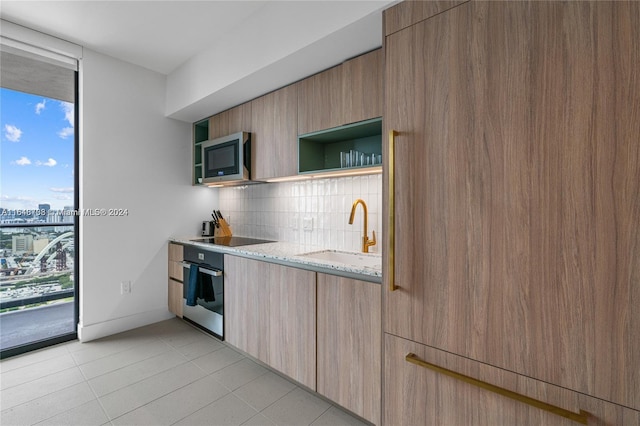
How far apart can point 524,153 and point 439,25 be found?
633mm

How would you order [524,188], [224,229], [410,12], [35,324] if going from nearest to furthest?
[524,188] < [410,12] < [35,324] < [224,229]

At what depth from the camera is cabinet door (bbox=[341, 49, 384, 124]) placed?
1728 millimetres

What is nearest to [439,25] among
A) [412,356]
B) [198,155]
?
[412,356]

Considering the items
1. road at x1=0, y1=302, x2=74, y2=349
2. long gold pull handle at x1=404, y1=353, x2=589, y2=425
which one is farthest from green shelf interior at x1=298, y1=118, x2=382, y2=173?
road at x1=0, y1=302, x2=74, y2=349

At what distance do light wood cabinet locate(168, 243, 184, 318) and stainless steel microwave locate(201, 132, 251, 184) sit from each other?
81cm

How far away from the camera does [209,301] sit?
8.50ft

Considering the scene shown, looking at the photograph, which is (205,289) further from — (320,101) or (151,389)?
(320,101)

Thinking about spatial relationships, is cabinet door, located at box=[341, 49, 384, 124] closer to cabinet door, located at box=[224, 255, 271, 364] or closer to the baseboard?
cabinet door, located at box=[224, 255, 271, 364]

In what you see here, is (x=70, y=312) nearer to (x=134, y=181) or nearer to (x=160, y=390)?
(x=134, y=181)

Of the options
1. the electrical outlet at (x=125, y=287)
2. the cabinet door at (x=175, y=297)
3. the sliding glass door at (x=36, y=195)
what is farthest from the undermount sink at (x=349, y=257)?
the sliding glass door at (x=36, y=195)

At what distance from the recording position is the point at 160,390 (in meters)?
1.92

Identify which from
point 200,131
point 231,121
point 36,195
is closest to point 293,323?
point 231,121

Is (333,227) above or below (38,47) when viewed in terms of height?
below

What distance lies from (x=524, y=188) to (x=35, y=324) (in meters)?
4.27
